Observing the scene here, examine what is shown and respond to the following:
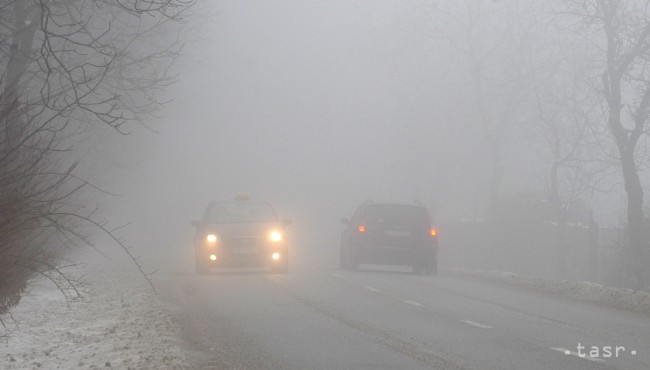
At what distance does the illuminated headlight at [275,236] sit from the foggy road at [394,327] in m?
4.10

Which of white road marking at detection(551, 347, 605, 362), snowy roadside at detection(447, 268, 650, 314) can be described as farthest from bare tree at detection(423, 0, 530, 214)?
white road marking at detection(551, 347, 605, 362)

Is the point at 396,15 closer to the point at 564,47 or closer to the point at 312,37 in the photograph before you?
the point at 564,47

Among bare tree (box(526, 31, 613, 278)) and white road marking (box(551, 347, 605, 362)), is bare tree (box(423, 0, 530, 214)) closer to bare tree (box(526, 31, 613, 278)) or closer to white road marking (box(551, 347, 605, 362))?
bare tree (box(526, 31, 613, 278))

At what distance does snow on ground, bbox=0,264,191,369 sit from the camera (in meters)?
11.3

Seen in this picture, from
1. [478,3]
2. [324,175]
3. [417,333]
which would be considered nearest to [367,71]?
[324,175]

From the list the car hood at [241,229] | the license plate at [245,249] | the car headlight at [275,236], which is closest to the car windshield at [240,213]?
the car hood at [241,229]

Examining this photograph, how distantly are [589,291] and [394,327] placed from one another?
8202 mm

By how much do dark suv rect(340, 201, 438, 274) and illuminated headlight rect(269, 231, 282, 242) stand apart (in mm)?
2559

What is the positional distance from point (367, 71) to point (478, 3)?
205 ft

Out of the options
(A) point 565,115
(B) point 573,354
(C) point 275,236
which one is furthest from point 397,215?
(B) point 573,354

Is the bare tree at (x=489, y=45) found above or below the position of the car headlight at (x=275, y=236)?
above

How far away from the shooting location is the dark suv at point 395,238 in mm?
29375

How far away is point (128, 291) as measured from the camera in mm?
21188

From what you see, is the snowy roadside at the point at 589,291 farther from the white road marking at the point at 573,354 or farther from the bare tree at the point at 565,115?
the bare tree at the point at 565,115
